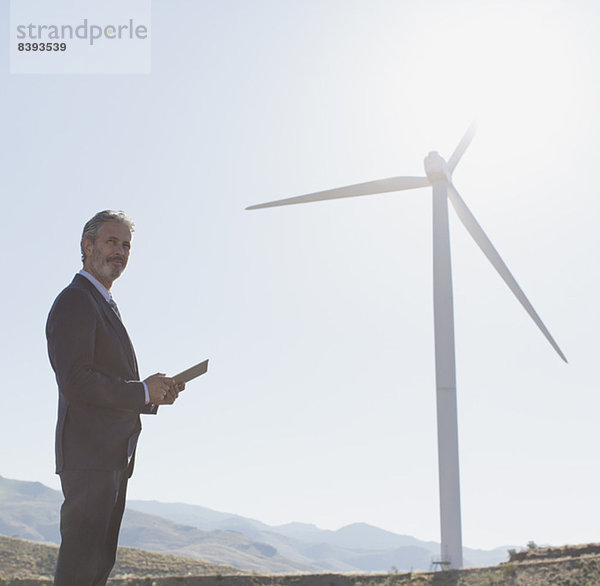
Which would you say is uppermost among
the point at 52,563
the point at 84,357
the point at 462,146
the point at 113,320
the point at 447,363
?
the point at 462,146

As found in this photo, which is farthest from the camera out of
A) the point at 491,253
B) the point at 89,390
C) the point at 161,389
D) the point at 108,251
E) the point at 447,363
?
the point at 491,253

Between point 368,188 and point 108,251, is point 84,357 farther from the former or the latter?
point 368,188

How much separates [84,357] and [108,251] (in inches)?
36.7

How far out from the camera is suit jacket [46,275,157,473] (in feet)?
18.3

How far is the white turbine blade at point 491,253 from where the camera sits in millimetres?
40938

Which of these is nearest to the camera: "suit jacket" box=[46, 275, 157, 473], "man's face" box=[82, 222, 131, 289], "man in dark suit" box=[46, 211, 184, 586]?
"man in dark suit" box=[46, 211, 184, 586]

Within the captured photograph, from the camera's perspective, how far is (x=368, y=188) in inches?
1870

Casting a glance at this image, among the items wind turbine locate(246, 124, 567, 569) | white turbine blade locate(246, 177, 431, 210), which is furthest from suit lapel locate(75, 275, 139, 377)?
white turbine blade locate(246, 177, 431, 210)

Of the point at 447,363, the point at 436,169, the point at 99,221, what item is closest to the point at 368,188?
the point at 436,169

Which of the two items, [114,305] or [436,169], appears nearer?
[114,305]

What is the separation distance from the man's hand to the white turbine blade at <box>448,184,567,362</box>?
37104 millimetres

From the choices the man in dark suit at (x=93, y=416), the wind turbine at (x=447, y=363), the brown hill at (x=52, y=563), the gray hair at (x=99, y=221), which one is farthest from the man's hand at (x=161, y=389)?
the brown hill at (x=52, y=563)

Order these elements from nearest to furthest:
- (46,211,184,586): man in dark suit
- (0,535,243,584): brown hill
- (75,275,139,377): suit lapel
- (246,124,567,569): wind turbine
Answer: (46,211,184,586): man in dark suit
(75,275,139,377): suit lapel
(246,124,567,569): wind turbine
(0,535,243,584): brown hill

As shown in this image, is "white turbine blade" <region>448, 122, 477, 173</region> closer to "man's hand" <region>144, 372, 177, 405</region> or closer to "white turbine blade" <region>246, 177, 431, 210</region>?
"white turbine blade" <region>246, 177, 431, 210</region>
